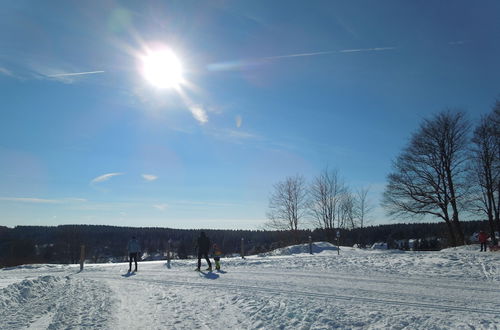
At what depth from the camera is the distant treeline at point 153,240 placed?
168 feet

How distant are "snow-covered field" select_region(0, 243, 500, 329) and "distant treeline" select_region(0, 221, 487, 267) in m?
6.04

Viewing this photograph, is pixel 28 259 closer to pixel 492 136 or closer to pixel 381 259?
pixel 381 259

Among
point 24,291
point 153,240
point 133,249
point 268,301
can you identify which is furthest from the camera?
point 153,240

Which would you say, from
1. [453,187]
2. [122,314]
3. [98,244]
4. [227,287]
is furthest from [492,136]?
[98,244]

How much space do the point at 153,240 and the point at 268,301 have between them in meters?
144

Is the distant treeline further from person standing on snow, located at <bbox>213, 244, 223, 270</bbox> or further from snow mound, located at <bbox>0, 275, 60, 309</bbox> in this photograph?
snow mound, located at <bbox>0, 275, 60, 309</bbox>

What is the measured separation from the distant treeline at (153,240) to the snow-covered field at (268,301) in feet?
19.8

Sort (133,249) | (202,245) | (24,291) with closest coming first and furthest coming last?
(24,291)
(202,245)
(133,249)

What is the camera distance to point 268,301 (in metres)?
8.81

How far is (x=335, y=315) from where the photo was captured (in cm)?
737

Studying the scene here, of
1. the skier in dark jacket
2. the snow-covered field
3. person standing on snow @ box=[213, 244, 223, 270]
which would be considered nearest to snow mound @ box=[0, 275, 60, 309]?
the snow-covered field

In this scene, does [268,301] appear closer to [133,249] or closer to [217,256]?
[217,256]

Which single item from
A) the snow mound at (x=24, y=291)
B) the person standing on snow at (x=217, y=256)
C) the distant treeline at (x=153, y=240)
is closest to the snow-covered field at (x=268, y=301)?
the snow mound at (x=24, y=291)

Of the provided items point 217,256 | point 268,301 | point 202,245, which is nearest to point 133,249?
point 202,245
